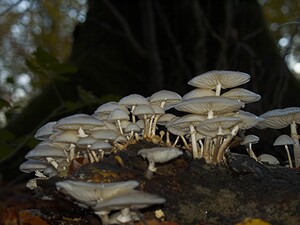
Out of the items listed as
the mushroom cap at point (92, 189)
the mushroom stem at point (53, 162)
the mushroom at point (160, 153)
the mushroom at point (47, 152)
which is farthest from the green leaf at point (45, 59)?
the mushroom cap at point (92, 189)

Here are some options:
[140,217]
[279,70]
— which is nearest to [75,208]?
[140,217]

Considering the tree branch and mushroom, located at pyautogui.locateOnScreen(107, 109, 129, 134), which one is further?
the tree branch

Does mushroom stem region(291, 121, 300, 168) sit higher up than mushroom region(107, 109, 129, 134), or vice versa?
mushroom region(107, 109, 129, 134)

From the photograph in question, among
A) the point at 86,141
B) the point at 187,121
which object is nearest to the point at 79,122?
the point at 86,141

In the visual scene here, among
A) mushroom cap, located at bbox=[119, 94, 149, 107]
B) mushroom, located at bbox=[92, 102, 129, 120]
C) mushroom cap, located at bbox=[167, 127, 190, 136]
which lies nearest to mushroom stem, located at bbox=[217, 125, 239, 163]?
mushroom cap, located at bbox=[167, 127, 190, 136]

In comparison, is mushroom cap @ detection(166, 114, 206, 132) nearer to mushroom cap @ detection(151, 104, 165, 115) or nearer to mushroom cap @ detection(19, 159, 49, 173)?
mushroom cap @ detection(151, 104, 165, 115)

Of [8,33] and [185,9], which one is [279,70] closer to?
[185,9]

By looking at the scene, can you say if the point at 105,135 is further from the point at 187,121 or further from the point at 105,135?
the point at 187,121

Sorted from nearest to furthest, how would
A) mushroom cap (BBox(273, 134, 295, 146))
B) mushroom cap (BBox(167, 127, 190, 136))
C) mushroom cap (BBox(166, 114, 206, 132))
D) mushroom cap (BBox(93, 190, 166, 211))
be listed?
1. mushroom cap (BBox(93, 190, 166, 211))
2. mushroom cap (BBox(166, 114, 206, 132))
3. mushroom cap (BBox(167, 127, 190, 136))
4. mushroom cap (BBox(273, 134, 295, 146))

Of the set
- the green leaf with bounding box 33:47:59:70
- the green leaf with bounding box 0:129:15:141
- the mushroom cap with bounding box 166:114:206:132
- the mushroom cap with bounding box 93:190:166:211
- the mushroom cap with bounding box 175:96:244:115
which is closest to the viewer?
the mushroom cap with bounding box 93:190:166:211
